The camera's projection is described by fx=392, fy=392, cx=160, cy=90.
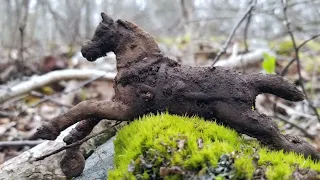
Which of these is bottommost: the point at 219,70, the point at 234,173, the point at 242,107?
the point at 234,173

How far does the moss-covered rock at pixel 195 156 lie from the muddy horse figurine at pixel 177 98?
102 millimetres

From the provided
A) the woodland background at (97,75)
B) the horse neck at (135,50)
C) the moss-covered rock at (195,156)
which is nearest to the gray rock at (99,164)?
the moss-covered rock at (195,156)

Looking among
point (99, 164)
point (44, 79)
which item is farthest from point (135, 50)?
point (44, 79)

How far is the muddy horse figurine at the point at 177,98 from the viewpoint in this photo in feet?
7.73

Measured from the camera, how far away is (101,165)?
2648 mm

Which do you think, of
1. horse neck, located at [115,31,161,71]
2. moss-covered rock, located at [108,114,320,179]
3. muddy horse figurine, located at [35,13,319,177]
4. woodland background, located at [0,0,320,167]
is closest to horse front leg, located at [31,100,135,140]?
muddy horse figurine, located at [35,13,319,177]

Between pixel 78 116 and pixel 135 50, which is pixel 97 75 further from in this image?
pixel 78 116

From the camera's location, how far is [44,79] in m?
5.67

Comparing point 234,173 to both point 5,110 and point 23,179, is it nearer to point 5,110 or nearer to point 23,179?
point 23,179

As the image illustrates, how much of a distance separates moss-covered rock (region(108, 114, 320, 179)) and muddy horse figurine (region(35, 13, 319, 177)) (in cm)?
10

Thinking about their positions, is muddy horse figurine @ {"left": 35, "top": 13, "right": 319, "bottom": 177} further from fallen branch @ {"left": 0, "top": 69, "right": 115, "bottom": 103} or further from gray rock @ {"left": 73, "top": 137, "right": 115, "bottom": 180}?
fallen branch @ {"left": 0, "top": 69, "right": 115, "bottom": 103}

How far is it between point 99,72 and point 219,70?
3767 mm

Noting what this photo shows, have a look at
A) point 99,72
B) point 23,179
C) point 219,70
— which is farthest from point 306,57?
point 23,179

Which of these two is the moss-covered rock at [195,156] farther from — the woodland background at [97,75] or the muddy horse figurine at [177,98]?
the woodland background at [97,75]
